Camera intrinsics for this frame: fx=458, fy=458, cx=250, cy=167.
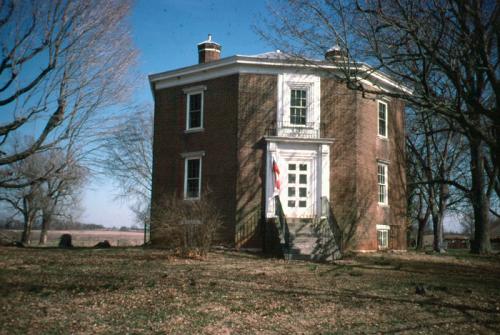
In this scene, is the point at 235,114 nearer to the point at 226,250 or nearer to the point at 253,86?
the point at 253,86

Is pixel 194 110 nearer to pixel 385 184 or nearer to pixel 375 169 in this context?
pixel 375 169

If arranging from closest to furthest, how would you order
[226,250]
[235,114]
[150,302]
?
[150,302]
[226,250]
[235,114]

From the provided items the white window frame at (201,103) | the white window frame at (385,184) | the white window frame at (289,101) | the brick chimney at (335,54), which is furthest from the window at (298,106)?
the brick chimney at (335,54)

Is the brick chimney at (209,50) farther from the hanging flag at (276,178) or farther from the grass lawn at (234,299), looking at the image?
the grass lawn at (234,299)

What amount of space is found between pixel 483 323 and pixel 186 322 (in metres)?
4.91

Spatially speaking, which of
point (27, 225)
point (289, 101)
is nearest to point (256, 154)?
point (289, 101)

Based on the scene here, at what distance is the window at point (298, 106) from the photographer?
1961cm

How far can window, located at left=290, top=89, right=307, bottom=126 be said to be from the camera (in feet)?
64.3

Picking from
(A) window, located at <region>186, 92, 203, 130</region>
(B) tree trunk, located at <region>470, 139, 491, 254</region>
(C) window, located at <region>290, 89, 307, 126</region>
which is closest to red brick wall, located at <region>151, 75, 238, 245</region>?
(A) window, located at <region>186, 92, 203, 130</region>

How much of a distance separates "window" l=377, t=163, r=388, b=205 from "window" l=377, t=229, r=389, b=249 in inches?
52.3

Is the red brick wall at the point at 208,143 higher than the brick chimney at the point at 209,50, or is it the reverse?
the brick chimney at the point at 209,50

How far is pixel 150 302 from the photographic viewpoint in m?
8.16

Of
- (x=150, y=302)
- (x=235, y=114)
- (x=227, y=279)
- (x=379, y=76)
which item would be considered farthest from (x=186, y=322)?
(x=379, y=76)

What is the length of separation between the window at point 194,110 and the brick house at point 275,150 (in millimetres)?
46
